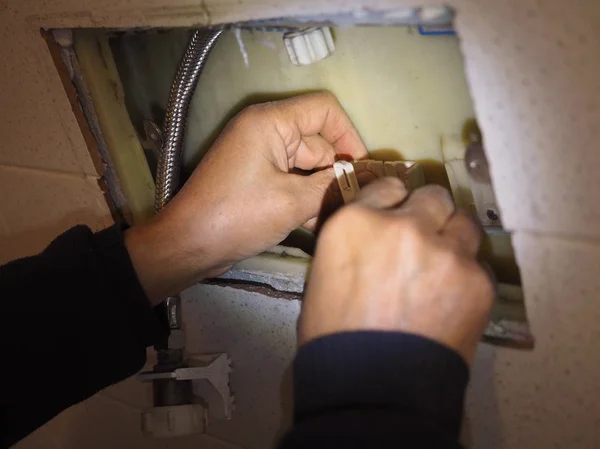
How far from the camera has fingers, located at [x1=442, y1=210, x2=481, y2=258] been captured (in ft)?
1.69

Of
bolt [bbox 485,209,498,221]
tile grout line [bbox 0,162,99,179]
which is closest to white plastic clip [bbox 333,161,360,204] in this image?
bolt [bbox 485,209,498,221]

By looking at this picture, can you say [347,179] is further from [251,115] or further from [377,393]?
[377,393]

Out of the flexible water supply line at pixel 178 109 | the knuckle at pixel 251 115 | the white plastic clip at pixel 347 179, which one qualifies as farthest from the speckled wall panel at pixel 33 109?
the white plastic clip at pixel 347 179

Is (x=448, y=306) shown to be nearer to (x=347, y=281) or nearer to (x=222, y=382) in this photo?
(x=347, y=281)

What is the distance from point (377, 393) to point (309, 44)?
0.43 m

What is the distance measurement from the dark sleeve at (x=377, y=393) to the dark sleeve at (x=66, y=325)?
339 millimetres

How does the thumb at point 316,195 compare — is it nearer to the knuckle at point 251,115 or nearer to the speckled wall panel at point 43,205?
the knuckle at point 251,115

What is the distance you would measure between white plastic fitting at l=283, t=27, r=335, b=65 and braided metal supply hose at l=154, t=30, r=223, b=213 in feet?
0.38

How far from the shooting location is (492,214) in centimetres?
63

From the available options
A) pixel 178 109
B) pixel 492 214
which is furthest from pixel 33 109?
pixel 492 214

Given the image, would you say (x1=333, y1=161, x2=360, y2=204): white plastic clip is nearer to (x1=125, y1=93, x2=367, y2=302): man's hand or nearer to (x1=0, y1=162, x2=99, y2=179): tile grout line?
(x1=125, y1=93, x2=367, y2=302): man's hand

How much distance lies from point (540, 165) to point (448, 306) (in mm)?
150

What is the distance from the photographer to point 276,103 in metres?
0.71

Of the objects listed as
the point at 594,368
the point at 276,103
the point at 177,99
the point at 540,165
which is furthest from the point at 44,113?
the point at 594,368
